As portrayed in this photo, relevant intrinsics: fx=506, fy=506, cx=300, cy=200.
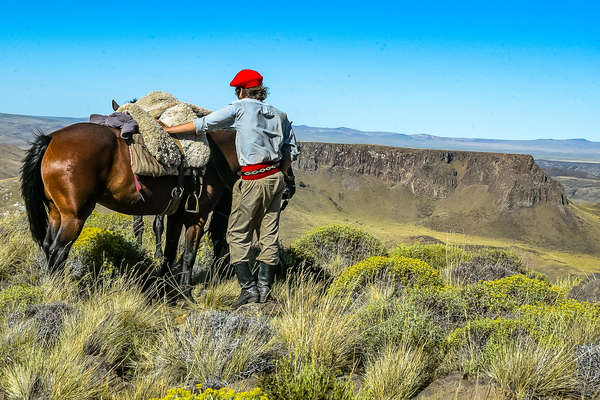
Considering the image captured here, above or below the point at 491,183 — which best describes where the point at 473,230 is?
below

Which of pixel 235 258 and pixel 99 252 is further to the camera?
pixel 99 252

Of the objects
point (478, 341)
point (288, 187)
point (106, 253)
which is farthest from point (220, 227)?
point (478, 341)

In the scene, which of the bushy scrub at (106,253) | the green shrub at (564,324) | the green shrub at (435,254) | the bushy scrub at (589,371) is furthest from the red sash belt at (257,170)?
the green shrub at (435,254)

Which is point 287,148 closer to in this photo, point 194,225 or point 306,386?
point 194,225

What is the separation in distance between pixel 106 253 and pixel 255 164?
7.69 feet

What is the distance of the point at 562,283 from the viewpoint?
29.7ft

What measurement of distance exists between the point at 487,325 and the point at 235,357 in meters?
2.13

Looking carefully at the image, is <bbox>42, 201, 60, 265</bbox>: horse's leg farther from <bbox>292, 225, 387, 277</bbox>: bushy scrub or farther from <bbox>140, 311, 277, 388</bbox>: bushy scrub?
<bbox>292, 225, 387, 277</bbox>: bushy scrub

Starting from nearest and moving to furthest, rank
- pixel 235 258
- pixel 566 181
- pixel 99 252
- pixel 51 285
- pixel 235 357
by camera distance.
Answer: pixel 235 357, pixel 51 285, pixel 235 258, pixel 99 252, pixel 566 181

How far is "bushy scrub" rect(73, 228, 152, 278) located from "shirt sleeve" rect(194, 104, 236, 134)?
1.75m

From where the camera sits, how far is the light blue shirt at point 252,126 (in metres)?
4.62

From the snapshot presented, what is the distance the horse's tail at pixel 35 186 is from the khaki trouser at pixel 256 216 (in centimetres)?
177

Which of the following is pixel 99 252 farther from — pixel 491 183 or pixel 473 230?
pixel 491 183

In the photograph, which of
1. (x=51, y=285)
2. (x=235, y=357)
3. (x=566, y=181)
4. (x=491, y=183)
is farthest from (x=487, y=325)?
(x=566, y=181)
